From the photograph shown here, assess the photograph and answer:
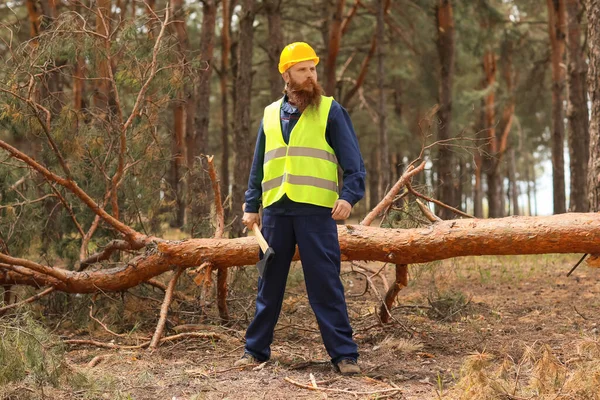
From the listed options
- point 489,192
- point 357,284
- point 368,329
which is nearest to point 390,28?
point 489,192

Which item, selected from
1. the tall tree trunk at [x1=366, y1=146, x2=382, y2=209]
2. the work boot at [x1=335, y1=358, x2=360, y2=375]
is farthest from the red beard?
the tall tree trunk at [x1=366, y1=146, x2=382, y2=209]

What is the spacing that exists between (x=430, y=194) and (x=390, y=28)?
1234 centimetres

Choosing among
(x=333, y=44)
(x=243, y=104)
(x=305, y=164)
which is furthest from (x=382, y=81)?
(x=305, y=164)

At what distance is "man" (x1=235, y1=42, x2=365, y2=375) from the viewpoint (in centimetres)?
415

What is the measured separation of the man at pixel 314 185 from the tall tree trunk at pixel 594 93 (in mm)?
3557

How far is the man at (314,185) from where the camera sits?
4.15 meters

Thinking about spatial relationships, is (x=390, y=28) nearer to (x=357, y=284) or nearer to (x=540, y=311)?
(x=357, y=284)

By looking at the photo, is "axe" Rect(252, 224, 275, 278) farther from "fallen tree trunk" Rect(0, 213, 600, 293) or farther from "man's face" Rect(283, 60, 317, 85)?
"man's face" Rect(283, 60, 317, 85)

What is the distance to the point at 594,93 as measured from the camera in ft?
22.8

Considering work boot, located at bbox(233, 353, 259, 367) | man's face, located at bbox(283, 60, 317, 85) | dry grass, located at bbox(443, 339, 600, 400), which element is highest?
man's face, located at bbox(283, 60, 317, 85)

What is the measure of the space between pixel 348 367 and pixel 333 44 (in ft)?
39.2

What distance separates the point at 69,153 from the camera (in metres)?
6.17

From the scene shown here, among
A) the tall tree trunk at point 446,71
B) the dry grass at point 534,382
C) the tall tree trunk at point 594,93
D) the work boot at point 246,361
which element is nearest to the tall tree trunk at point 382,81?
the tall tree trunk at point 446,71

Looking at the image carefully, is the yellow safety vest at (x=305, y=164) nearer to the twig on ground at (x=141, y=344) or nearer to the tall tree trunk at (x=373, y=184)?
the twig on ground at (x=141, y=344)
